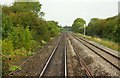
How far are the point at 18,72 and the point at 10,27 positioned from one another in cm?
933

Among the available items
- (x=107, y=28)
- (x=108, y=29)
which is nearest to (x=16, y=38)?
(x=108, y=29)

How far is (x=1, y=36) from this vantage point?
67.2ft

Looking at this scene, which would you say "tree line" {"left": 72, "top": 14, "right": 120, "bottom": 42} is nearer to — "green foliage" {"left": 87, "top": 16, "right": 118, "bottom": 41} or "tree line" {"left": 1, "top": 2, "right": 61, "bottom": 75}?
"green foliage" {"left": 87, "top": 16, "right": 118, "bottom": 41}

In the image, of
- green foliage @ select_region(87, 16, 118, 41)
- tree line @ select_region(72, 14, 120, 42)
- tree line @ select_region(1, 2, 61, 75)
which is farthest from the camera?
green foliage @ select_region(87, 16, 118, 41)

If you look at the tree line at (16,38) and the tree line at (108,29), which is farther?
the tree line at (108,29)

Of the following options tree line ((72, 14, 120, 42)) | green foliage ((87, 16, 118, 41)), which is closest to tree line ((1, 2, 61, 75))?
tree line ((72, 14, 120, 42))

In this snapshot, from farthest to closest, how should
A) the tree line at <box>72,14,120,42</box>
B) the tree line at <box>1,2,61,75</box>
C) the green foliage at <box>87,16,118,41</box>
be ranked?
1. the green foliage at <box>87,16,118,41</box>
2. the tree line at <box>72,14,120,42</box>
3. the tree line at <box>1,2,61,75</box>

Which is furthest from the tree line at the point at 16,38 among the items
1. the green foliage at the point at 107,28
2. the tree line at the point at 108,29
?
the green foliage at the point at 107,28

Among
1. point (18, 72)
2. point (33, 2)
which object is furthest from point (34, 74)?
point (33, 2)

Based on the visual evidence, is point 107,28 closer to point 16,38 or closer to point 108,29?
point 108,29

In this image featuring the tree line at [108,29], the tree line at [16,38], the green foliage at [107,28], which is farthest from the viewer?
the green foliage at [107,28]

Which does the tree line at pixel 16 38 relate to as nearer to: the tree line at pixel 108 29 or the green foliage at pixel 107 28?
the tree line at pixel 108 29

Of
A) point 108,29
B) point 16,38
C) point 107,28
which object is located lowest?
point 16,38

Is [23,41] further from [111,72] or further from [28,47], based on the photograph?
[111,72]
